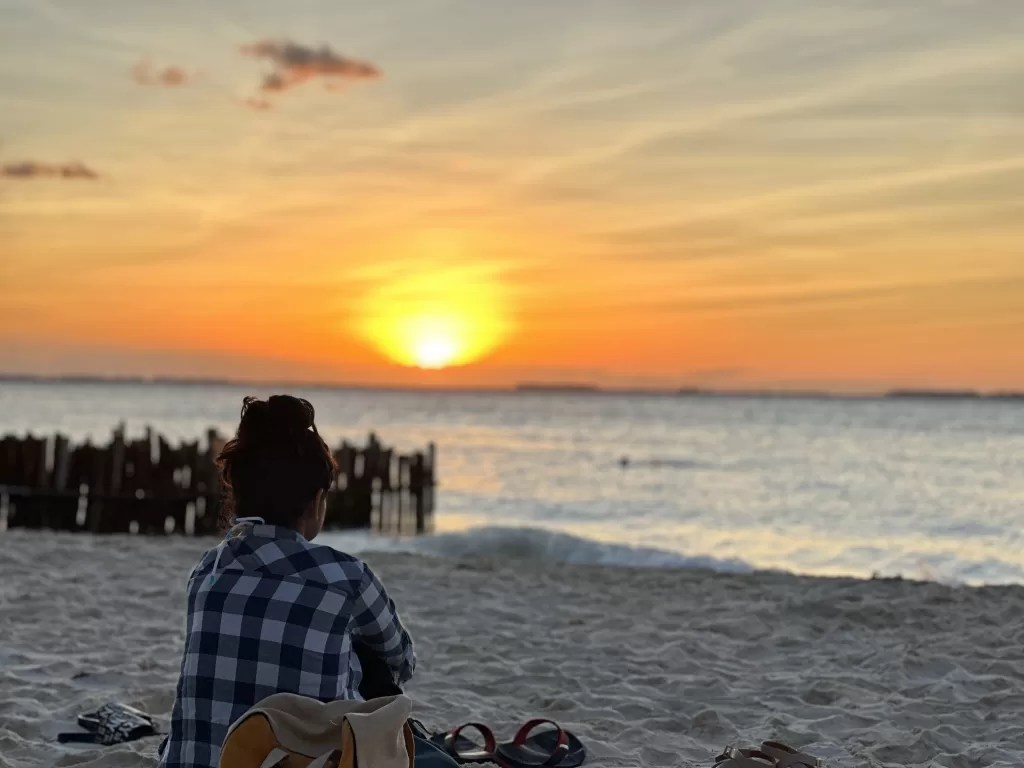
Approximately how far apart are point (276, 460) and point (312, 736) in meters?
0.73

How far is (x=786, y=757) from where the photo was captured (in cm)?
390

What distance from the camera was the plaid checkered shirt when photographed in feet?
9.04

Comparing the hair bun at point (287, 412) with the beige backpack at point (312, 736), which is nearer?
the beige backpack at point (312, 736)

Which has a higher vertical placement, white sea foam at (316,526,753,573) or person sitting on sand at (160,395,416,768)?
person sitting on sand at (160,395,416,768)

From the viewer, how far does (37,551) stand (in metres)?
9.69

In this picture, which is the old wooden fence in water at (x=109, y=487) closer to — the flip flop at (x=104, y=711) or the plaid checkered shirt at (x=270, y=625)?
the flip flop at (x=104, y=711)

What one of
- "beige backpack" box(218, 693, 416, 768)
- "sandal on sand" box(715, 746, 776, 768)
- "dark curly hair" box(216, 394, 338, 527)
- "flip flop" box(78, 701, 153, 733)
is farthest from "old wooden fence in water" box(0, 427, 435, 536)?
"beige backpack" box(218, 693, 416, 768)

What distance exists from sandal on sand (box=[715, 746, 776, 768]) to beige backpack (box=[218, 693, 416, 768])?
177 centimetres

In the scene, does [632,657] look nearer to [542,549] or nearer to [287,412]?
[287,412]

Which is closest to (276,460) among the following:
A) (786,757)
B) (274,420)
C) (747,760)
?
(274,420)

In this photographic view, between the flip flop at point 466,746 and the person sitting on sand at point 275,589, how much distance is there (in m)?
1.65

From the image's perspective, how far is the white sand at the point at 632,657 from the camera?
4.90 m

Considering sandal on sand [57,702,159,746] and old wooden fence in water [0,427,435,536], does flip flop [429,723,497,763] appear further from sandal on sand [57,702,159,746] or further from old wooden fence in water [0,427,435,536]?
old wooden fence in water [0,427,435,536]

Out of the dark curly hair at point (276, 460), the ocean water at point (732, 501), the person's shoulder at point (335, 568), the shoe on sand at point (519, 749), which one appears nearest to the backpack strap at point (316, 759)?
the person's shoulder at point (335, 568)
